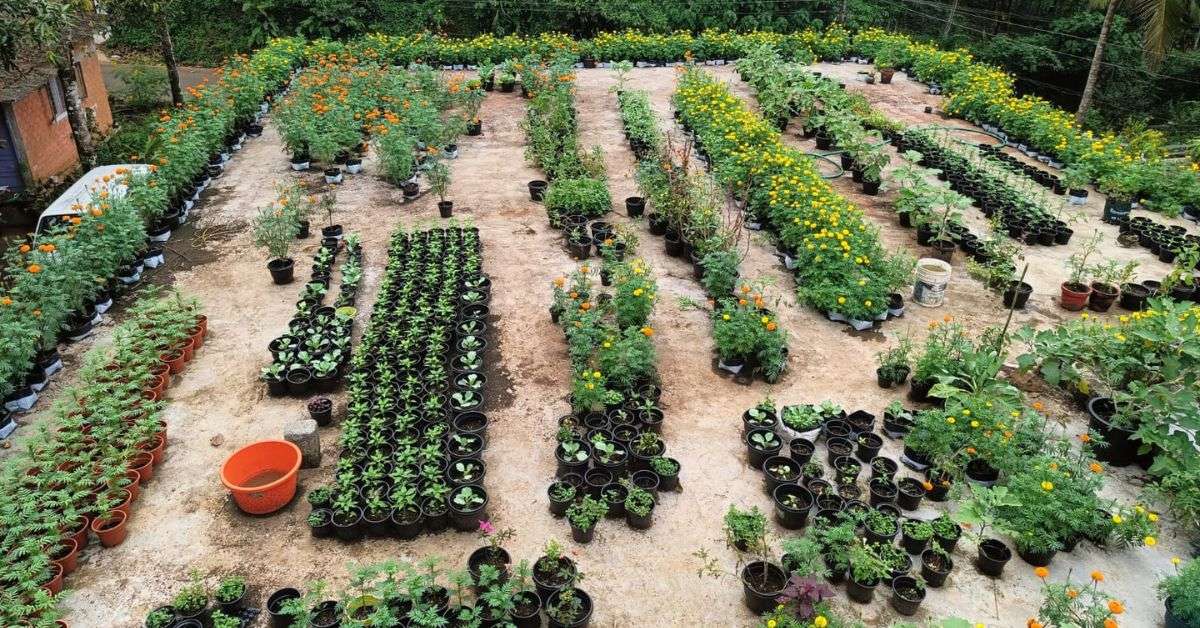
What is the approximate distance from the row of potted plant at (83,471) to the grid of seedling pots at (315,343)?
3.59 ft

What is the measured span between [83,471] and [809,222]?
25.9 feet

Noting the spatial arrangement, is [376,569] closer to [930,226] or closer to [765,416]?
[765,416]

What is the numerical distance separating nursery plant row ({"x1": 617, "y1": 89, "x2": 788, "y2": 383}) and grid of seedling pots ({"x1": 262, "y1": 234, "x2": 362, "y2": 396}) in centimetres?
407

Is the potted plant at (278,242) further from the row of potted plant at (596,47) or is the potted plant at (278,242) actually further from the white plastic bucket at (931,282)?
the row of potted plant at (596,47)

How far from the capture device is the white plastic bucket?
29.6 feet

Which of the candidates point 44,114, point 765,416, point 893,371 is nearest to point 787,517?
point 765,416

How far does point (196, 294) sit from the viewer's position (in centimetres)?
927

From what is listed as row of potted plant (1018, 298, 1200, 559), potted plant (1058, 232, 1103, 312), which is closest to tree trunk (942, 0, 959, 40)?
potted plant (1058, 232, 1103, 312)

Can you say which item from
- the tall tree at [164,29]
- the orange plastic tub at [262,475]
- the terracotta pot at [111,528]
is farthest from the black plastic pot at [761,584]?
the tall tree at [164,29]

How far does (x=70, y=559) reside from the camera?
5.52 meters

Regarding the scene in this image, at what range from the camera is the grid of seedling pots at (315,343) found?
7.52 m

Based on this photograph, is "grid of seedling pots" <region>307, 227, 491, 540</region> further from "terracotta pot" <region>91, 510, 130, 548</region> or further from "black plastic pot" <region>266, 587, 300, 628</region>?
"terracotta pot" <region>91, 510, 130, 548</region>

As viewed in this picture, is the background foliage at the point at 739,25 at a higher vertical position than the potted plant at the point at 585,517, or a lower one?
higher

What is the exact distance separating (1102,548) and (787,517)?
2453 mm
